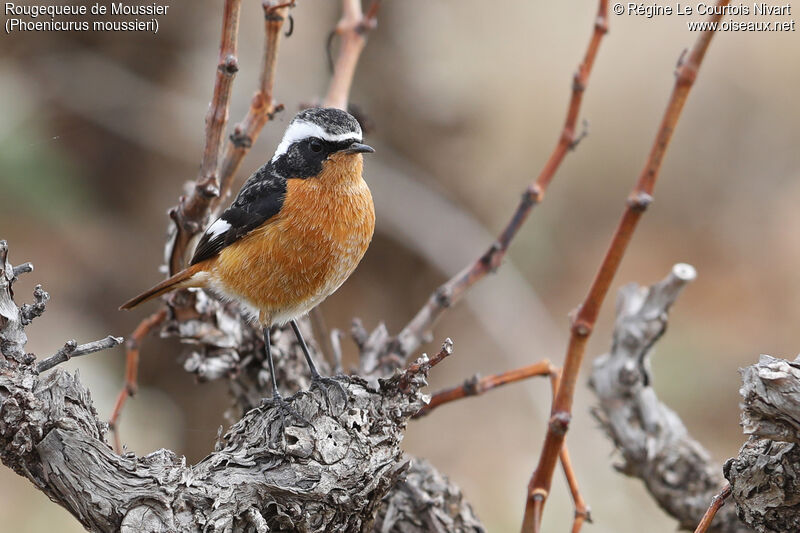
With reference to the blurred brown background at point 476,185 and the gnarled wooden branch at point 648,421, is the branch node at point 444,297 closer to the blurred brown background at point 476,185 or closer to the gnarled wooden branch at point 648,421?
the gnarled wooden branch at point 648,421

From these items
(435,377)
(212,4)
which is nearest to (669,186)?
(435,377)

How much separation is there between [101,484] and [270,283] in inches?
43.8

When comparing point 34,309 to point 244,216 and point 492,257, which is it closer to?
point 244,216

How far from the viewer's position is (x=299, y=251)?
9.98 feet

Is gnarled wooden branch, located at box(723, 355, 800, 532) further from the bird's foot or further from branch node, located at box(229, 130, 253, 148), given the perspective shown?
branch node, located at box(229, 130, 253, 148)

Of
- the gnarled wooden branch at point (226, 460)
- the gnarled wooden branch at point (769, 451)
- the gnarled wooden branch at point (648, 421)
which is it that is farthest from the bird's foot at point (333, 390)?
the gnarled wooden branch at point (648, 421)

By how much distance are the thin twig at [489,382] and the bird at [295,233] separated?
1.64 ft

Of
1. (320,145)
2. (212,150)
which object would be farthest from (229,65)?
(320,145)

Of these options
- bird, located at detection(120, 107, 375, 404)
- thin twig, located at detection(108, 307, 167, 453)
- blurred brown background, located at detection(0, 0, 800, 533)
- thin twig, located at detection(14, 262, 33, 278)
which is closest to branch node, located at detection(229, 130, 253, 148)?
bird, located at detection(120, 107, 375, 404)

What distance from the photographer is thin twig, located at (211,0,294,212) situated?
291 cm

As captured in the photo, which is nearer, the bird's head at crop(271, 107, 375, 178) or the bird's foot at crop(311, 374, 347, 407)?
the bird's foot at crop(311, 374, 347, 407)

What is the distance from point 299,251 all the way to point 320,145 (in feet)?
1.44

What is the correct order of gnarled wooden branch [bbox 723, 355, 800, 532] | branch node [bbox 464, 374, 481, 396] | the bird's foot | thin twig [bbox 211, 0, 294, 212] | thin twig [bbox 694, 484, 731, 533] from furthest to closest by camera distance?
branch node [bbox 464, 374, 481, 396]
thin twig [bbox 211, 0, 294, 212]
the bird's foot
thin twig [bbox 694, 484, 731, 533]
gnarled wooden branch [bbox 723, 355, 800, 532]

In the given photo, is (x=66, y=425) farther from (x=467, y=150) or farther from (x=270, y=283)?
(x=467, y=150)
